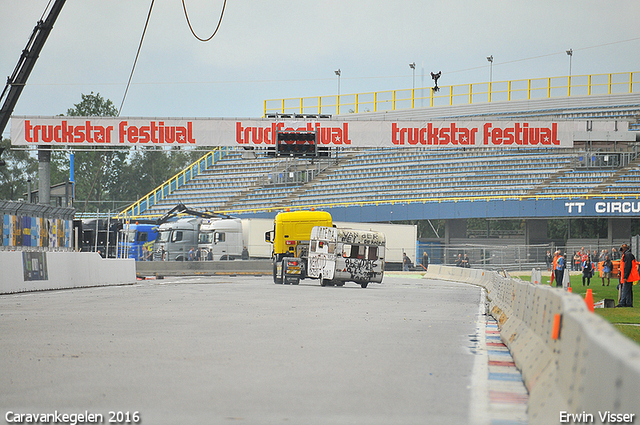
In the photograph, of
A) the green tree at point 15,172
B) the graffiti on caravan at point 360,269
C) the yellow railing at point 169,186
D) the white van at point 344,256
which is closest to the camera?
the white van at point 344,256

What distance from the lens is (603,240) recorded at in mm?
52281

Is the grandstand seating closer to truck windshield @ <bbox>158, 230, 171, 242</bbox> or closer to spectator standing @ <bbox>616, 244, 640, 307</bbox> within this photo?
truck windshield @ <bbox>158, 230, 171, 242</bbox>

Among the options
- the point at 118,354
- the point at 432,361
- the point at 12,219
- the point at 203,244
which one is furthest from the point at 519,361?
the point at 203,244

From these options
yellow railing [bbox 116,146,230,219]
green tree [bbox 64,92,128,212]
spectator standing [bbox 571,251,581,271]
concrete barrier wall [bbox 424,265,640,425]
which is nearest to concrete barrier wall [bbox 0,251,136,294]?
concrete barrier wall [bbox 424,265,640,425]

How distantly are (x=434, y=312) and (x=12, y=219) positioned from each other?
12559 millimetres

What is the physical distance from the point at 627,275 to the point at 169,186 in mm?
51243

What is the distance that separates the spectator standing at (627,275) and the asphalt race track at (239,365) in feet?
19.2

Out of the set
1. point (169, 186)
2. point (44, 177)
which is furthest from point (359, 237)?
point (169, 186)

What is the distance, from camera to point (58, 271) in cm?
2367

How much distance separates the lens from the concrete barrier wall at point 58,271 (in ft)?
68.2

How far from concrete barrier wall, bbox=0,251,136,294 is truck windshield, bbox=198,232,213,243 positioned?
18145mm

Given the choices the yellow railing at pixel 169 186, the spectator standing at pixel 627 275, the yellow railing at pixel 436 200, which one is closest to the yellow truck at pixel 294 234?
the spectator standing at pixel 627 275

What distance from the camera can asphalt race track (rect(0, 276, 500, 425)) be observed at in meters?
5.79

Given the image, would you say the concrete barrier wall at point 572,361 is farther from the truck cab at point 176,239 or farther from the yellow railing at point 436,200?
the yellow railing at point 436,200
